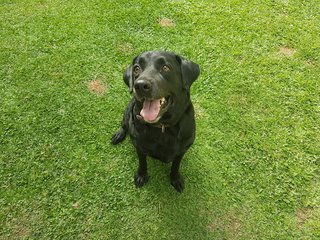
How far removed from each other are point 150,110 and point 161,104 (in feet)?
0.38

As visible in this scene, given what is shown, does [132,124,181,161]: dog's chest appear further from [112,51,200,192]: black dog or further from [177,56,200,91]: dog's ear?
[177,56,200,91]: dog's ear

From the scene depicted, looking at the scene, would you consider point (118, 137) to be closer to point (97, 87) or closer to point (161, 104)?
point (97, 87)

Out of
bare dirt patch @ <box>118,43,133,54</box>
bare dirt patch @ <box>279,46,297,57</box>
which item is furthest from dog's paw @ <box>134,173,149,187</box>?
bare dirt patch @ <box>279,46,297,57</box>

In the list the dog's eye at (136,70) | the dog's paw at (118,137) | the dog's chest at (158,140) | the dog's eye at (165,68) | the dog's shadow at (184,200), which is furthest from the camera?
the dog's paw at (118,137)

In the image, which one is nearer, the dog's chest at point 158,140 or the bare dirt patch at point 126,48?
the dog's chest at point 158,140

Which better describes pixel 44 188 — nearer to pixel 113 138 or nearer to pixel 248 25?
pixel 113 138

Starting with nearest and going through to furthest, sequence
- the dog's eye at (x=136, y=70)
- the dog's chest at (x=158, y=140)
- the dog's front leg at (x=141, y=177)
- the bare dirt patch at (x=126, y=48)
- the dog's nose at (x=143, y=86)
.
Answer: the dog's nose at (x=143, y=86), the dog's eye at (x=136, y=70), the dog's chest at (x=158, y=140), the dog's front leg at (x=141, y=177), the bare dirt patch at (x=126, y=48)

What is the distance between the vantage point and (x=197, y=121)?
432cm

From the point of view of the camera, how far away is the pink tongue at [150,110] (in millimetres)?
2848

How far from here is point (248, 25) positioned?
217 inches

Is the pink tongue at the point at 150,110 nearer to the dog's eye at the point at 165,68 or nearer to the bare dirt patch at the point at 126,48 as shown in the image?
the dog's eye at the point at 165,68

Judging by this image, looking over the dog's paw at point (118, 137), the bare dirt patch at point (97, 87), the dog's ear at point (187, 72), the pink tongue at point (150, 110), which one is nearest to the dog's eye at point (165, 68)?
the dog's ear at point (187, 72)

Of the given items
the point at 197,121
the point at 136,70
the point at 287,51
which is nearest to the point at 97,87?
the point at 197,121

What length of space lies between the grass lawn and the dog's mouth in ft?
4.04
